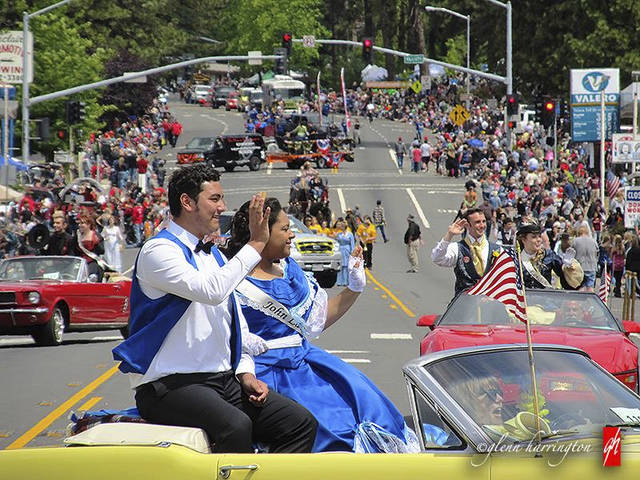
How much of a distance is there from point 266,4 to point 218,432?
12598cm

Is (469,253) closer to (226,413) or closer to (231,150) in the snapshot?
(226,413)

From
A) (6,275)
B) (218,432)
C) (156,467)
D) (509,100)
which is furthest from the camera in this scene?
(509,100)

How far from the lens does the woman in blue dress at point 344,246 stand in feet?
109

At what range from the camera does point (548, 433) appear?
503 centimetres

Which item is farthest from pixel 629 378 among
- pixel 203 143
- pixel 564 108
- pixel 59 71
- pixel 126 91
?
pixel 126 91

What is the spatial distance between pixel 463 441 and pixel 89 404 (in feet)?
27.1

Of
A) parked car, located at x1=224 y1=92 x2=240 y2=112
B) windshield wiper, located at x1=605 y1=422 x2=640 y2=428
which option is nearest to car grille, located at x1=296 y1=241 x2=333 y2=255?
windshield wiper, located at x1=605 y1=422 x2=640 y2=428

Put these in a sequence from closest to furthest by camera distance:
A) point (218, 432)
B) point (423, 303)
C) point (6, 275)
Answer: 1. point (218, 432)
2. point (6, 275)
3. point (423, 303)

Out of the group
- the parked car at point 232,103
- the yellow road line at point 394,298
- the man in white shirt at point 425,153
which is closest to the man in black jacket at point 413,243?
the yellow road line at point 394,298

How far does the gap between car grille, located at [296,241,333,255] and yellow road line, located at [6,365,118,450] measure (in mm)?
16596

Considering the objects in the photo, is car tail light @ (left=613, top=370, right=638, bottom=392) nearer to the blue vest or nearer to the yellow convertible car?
the yellow convertible car

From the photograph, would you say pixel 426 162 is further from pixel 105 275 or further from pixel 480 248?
pixel 480 248

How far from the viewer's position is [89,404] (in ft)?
42.0

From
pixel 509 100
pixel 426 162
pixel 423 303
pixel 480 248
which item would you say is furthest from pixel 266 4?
pixel 480 248
